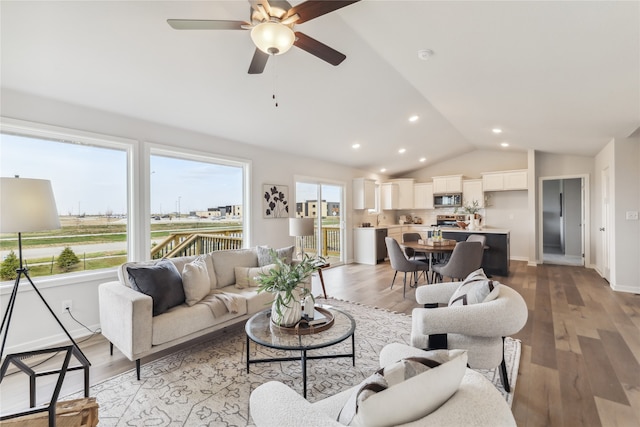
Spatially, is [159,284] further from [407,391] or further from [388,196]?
[388,196]

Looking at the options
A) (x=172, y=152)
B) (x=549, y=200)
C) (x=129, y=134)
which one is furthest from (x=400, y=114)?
Result: (x=549, y=200)

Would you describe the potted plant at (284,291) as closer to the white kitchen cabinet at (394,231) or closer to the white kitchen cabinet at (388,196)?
the white kitchen cabinet at (394,231)

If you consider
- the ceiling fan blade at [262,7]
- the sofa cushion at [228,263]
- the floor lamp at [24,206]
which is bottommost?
the sofa cushion at [228,263]

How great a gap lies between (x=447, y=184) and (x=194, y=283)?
7.02 metres

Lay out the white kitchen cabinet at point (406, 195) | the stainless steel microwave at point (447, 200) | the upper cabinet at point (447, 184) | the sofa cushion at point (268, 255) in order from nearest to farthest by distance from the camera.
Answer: the sofa cushion at point (268, 255) < the upper cabinet at point (447, 184) < the stainless steel microwave at point (447, 200) < the white kitchen cabinet at point (406, 195)

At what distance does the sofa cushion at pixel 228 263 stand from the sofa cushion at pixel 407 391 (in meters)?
2.62

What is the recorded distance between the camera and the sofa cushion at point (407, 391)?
0.82 meters

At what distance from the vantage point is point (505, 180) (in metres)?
7.01

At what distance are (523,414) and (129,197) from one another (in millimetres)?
4243

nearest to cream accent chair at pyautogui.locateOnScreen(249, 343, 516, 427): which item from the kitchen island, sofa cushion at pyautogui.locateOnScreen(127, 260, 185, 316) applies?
sofa cushion at pyautogui.locateOnScreen(127, 260, 185, 316)

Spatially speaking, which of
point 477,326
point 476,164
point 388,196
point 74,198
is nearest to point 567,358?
point 477,326

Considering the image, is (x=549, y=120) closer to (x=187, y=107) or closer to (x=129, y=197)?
(x=187, y=107)

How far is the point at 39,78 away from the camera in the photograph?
2.59 meters

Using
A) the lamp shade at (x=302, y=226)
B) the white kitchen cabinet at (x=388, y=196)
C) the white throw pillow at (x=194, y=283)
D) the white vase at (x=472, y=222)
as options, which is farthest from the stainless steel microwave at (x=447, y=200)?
the white throw pillow at (x=194, y=283)
